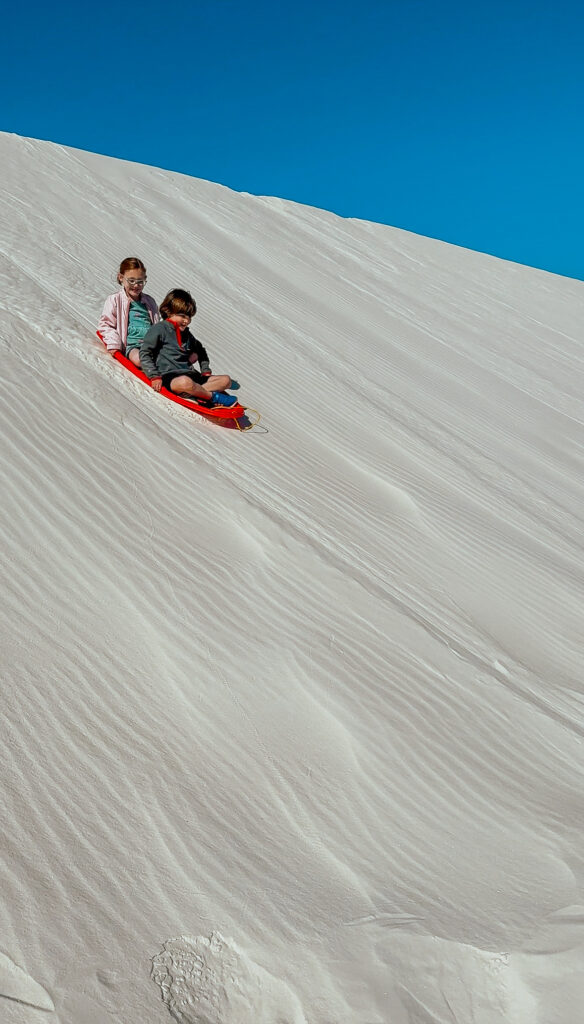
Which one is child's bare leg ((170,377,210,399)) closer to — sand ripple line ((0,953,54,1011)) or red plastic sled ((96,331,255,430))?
red plastic sled ((96,331,255,430))

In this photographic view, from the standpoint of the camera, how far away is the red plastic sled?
5.42 meters

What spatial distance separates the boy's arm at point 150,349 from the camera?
545 cm

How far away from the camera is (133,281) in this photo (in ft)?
18.9

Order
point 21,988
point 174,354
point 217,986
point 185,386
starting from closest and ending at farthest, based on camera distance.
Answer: point 21,988 → point 217,986 → point 185,386 → point 174,354

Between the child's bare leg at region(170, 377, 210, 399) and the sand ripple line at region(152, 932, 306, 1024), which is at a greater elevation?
the child's bare leg at region(170, 377, 210, 399)

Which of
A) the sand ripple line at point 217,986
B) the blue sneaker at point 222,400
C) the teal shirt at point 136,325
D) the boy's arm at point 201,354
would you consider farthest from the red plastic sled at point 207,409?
the sand ripple line at point 217,986

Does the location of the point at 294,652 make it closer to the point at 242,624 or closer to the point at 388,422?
the point at 242,624

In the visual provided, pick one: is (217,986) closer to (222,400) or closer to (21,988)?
(21,988)

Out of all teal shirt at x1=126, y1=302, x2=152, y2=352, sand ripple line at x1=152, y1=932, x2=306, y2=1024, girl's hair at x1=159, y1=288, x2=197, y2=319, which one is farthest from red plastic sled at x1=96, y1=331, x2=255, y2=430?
sand ripple line at x1=152, y1=932, x2=306, y2=1024

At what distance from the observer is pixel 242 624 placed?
137 inches

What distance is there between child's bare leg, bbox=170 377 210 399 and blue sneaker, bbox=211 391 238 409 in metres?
0.15

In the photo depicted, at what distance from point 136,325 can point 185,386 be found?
2.34 ft

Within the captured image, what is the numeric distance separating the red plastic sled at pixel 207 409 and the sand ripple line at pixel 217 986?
12.2ft

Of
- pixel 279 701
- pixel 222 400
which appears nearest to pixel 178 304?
pixel 222 400
